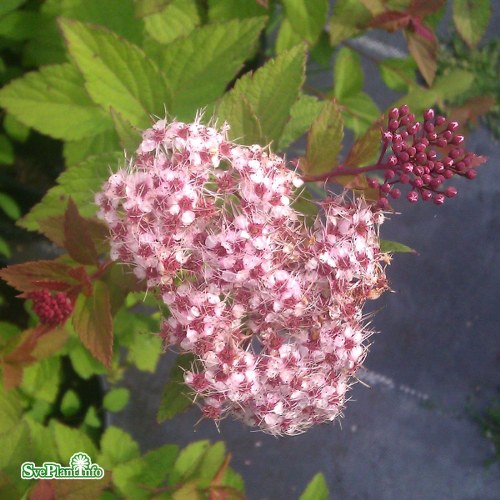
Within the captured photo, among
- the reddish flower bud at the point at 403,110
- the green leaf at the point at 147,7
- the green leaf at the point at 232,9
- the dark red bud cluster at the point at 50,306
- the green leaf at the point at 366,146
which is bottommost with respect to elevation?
the dark red bud cluster at the point at 50,306

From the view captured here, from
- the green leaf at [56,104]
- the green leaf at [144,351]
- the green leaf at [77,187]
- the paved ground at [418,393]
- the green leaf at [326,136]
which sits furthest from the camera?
the paved ground at [418,393]

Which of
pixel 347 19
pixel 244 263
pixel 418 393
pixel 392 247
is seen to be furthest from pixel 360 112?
pixel 418 393

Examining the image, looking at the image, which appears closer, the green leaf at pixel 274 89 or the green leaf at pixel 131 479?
the green leaf at pixel 274 89

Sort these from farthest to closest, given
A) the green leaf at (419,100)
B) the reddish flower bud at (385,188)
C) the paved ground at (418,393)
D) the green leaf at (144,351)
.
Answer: the paved ground at (418,393)
the green leaf at (144,351)
the green leaf at (419,100)
the reddish flower bud at (385,188)

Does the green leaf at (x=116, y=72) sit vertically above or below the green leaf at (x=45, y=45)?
below

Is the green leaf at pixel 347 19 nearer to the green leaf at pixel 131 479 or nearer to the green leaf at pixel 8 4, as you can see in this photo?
the green leaf at pixel 8 4

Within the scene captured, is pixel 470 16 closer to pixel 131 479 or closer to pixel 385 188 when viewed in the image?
pixel 385 188

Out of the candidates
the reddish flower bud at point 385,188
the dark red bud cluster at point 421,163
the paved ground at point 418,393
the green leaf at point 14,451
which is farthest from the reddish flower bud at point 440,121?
the paved ground at point 418,393
